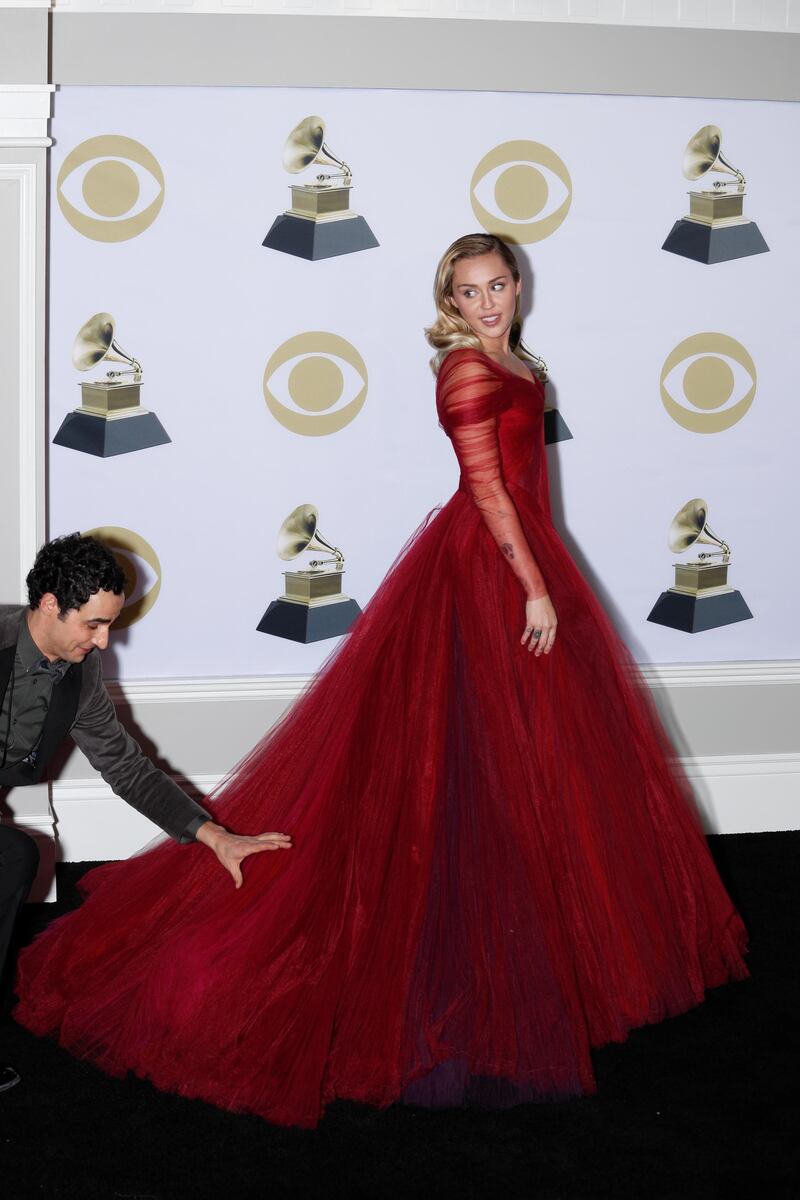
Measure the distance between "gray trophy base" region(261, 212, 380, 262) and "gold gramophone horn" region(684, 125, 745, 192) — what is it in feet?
3.14

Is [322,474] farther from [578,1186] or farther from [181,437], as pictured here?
[578,1186]

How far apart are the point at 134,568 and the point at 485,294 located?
141 centimetres

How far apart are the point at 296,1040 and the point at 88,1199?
1.42 ft

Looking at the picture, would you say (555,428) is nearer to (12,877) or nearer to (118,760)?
(118,760)

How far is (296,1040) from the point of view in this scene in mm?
2352

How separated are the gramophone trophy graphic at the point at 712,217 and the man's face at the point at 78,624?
7.10 feet

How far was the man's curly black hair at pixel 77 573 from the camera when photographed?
7.97 ft

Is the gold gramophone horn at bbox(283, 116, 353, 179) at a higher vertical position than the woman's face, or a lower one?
higher

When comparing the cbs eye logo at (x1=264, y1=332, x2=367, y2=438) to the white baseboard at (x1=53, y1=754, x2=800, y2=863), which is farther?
the white baseboard at (x1=53, y1=754, x2=800, y2=863)

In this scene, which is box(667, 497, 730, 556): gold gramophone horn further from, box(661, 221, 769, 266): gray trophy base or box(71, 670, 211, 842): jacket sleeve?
box(71, 670, 211, 842): jacket sleeve

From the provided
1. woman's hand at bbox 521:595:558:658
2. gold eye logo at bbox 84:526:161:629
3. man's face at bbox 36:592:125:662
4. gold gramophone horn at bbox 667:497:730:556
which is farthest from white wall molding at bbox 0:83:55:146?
gold gramophone horn at bbox 667:497:730:556

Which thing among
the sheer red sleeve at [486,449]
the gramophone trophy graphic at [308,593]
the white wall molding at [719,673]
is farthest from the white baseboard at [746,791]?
the sheer red sleeve at [486,449]

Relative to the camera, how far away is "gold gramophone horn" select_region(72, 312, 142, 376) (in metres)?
3.55

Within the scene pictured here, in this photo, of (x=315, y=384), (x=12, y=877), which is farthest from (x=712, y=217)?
(x=12, y=877)
